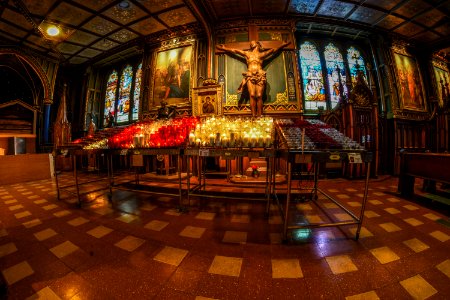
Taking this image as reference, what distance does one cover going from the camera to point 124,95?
10695 millimetres

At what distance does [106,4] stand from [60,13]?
87.0 inches

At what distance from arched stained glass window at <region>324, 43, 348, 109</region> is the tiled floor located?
7.02 meters

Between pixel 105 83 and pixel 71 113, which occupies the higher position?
pixel 105 83

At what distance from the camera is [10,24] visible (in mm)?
7535

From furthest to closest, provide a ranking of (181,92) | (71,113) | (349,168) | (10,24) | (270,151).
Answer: (71,113) < (181,92) < (10,24) < (349,168) < (270,151)

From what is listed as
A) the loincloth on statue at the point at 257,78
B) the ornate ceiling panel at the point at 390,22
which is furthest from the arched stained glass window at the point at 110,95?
the ornate ceiling panel at the point at 390,22

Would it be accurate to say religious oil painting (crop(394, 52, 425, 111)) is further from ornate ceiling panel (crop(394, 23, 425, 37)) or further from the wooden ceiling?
the wooden ceiling

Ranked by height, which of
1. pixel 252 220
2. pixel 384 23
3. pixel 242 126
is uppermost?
pixel 384 23

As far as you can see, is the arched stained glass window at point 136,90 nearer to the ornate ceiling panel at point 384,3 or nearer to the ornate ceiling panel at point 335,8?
the ornate ceiling panel at point 335,8

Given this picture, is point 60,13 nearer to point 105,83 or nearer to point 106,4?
point 106,4

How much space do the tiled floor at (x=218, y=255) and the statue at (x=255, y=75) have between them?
16.6ft

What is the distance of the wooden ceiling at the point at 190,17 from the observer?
680 cm

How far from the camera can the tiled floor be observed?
4.28 feet

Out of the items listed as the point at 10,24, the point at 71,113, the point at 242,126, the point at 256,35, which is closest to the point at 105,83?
the point at 71,113
